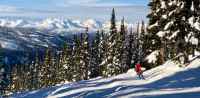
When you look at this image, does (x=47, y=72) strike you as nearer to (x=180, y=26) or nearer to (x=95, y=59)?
(x=95, y=59)

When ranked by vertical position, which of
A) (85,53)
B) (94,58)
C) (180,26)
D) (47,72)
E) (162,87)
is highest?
(180,26)

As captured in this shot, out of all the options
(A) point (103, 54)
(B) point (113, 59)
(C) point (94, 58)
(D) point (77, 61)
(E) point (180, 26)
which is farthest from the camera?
(C) point (94, 58)

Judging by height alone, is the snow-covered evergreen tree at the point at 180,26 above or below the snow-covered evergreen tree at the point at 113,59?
above

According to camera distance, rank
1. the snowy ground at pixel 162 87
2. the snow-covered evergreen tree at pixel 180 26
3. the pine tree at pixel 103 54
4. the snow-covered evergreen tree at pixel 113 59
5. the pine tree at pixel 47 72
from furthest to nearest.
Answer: the pine tree at pixel 47 72
the pine tree at pixel 103 54
the snow-covered evergreen tree at pixel 113 59
the snow-covered evergreen tree at pixel 180 26
the snowy ground at pixel 162 87

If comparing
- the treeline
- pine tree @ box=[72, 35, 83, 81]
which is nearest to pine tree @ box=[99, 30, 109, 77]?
the treeline

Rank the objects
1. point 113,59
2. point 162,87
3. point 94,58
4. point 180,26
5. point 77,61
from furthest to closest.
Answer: point 94,58 → point 77,61 → point 113,59 → point 180,26 → point 162,87

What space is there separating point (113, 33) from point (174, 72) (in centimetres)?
4466

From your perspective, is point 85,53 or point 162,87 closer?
point 162,87

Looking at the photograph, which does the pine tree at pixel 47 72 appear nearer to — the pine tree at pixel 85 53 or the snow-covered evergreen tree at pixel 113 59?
the pine tree at pixel 85 53

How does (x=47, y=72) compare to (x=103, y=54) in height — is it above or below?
below

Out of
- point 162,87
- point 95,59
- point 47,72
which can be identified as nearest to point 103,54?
point 95,59

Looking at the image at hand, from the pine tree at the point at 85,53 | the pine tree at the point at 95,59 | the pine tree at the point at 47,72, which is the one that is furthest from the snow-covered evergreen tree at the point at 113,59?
the pine tree at the point at 47,72

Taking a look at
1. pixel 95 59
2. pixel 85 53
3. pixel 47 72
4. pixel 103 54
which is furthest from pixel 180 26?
pixel 47 72

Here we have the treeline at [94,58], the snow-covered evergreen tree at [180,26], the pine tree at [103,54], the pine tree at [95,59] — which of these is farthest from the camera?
the pine tree at [95,59]
